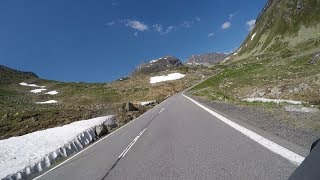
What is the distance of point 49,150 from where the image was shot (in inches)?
579

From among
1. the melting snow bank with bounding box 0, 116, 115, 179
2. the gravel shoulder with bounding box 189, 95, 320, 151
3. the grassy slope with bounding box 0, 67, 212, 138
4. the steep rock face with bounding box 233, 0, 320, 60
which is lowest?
the gravel shoulder with bounding box 189, 95, 320, 151

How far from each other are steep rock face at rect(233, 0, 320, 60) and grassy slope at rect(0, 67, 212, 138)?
114 ft

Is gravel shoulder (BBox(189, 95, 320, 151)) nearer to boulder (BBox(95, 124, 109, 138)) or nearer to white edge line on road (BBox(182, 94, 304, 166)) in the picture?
white edge line on road (BBox(182, 94, 304, 166))

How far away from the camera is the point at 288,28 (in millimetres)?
130125

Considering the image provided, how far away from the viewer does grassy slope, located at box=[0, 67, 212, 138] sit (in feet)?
119

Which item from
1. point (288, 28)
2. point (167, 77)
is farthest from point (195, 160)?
point (288, 28)

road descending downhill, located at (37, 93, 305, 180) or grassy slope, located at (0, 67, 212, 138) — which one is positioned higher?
grassy slope, located at (0, 67, 212, 138)

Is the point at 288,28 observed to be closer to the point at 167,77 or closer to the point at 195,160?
the point at 167,77

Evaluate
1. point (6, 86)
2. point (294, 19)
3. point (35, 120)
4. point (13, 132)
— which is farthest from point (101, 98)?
point (294, 19)

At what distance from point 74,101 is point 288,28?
87879mm

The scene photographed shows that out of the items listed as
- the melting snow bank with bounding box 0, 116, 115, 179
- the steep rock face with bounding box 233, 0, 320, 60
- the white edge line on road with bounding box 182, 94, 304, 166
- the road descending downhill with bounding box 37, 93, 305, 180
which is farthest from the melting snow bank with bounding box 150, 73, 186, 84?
the white edge line on road with bounding box 182, 94, 304, 166

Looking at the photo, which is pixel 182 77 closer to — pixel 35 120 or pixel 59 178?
pixel 35 120

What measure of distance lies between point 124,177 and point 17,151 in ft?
32.5

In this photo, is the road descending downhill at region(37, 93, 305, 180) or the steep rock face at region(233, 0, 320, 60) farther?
the steep rock face at region(233, 0, 320, 60)
